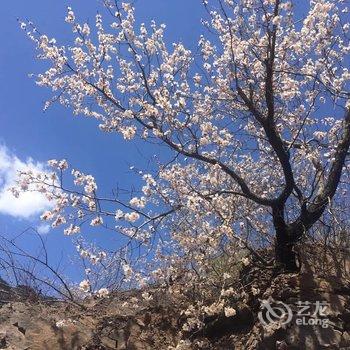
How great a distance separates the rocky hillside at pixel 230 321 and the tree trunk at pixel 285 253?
6.5 inches

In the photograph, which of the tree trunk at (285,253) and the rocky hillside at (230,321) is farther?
the tree trunk at (285,253)

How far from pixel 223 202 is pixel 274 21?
9.01ft

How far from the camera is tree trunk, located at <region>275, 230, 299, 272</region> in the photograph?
7.66 meters

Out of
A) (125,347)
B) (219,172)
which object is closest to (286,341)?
(125,347)

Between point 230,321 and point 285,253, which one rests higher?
point 285,253

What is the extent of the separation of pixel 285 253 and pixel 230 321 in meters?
1.31

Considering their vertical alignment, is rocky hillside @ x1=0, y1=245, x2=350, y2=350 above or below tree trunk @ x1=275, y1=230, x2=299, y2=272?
below

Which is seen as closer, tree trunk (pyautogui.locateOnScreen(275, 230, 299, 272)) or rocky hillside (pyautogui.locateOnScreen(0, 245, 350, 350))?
rocky hillside (pyautogui.locateOnScreen(0, 245, 350, 350))

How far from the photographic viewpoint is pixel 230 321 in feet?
23.9

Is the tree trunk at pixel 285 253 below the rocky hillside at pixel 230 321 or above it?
above

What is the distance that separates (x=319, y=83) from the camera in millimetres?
8188

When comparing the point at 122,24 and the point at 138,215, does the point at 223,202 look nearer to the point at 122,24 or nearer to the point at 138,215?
the point at 138,215

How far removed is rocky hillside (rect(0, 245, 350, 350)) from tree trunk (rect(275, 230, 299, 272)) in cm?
17

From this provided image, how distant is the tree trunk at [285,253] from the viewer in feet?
25.1
